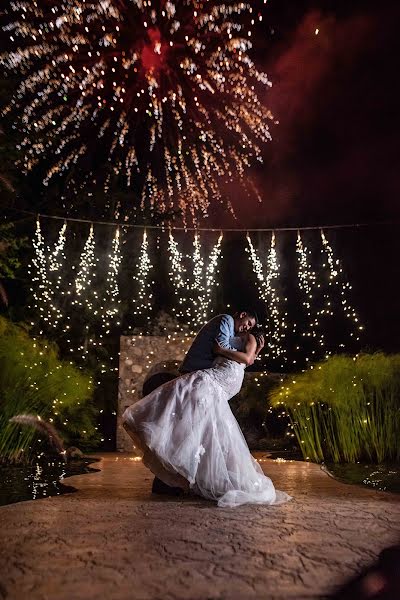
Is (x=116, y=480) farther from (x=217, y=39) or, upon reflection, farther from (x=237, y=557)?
(x=217, y=39)

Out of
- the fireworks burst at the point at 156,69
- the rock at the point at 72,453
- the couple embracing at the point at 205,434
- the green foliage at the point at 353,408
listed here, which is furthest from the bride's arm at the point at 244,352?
the rock at the point at 72,453

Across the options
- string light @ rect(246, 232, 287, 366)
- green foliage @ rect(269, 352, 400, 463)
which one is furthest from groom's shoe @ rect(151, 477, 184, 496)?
string light @ rect(246, 232, 287, 366)

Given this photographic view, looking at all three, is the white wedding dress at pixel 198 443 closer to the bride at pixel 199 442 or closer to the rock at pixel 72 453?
the bride at pixel 199 442

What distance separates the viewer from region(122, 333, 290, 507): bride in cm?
379

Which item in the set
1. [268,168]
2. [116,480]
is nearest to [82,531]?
[116,480]

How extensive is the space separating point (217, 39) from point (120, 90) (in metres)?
1.63

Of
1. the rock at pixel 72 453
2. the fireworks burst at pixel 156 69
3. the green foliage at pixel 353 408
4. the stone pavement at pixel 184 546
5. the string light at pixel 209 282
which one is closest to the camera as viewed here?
the stone pavement at pixel 184 546

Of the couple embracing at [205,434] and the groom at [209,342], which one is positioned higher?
the groom at [209,342]

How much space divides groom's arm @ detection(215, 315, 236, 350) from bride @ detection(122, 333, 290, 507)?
0.29 feet

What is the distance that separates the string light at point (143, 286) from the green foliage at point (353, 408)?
4825 mm

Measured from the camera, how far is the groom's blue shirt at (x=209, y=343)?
4.36 m

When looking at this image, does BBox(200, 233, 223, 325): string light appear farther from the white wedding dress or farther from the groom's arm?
the white wedding dress

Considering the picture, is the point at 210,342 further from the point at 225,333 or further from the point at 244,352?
the point at 244,352

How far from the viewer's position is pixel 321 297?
1170cm
